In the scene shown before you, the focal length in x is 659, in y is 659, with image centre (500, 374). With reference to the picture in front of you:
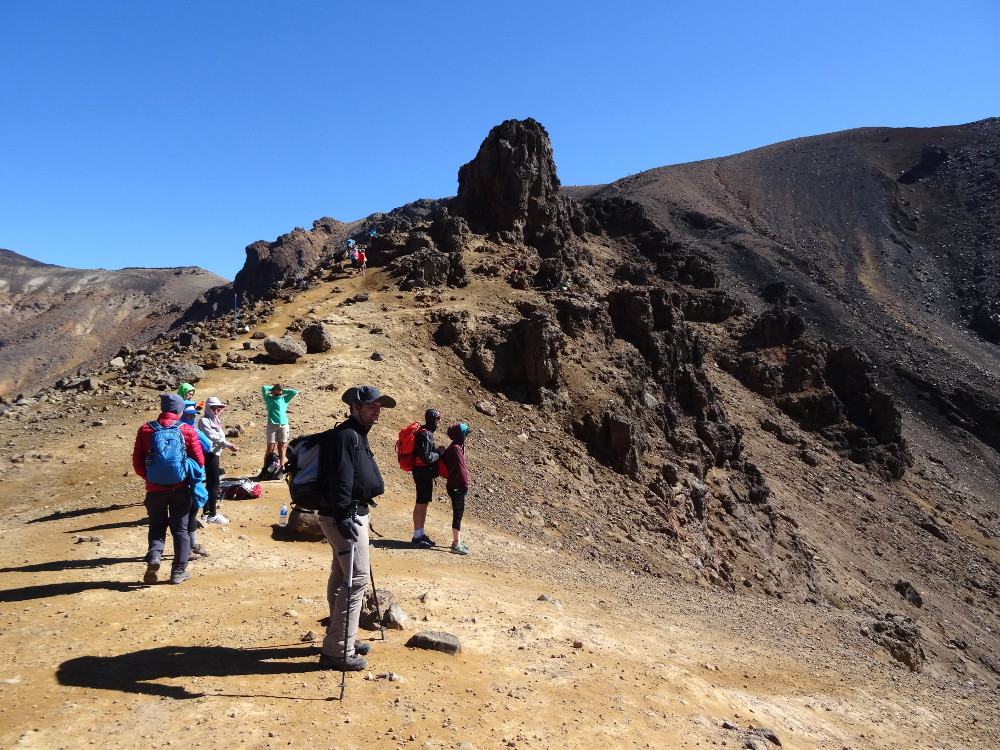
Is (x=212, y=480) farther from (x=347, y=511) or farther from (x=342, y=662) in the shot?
(x=347, y=511)

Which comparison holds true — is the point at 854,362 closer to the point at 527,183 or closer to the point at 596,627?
the point at 527,183

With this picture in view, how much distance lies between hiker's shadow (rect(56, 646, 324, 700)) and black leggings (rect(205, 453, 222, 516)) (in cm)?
432

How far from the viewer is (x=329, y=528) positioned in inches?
207

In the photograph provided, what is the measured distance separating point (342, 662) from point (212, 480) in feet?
17.5

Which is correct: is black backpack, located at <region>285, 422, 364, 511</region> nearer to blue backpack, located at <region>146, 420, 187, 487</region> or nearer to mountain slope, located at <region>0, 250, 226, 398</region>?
blue backpack, located at <region>146, 420, 187, 487</region>

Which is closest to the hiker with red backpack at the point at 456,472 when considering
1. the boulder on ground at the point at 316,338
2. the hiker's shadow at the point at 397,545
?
the hiker's shadow at the point at 397,545

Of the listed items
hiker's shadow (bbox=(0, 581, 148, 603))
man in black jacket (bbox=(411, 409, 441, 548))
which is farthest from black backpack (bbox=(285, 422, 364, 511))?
man in black jacket (bbox=(411, 409, 441, 548))

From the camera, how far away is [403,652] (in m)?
5.89

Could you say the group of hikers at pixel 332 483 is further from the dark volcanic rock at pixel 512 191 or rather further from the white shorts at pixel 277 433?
the dark volcanic rock at pixel 512 191

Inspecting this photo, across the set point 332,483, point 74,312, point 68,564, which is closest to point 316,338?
point 68,564

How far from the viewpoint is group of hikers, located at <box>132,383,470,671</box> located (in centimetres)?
521

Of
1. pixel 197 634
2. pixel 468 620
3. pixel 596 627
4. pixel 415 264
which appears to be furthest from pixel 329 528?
pixel 415 264

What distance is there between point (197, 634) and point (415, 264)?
775 inches

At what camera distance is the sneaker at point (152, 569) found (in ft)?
23.5
